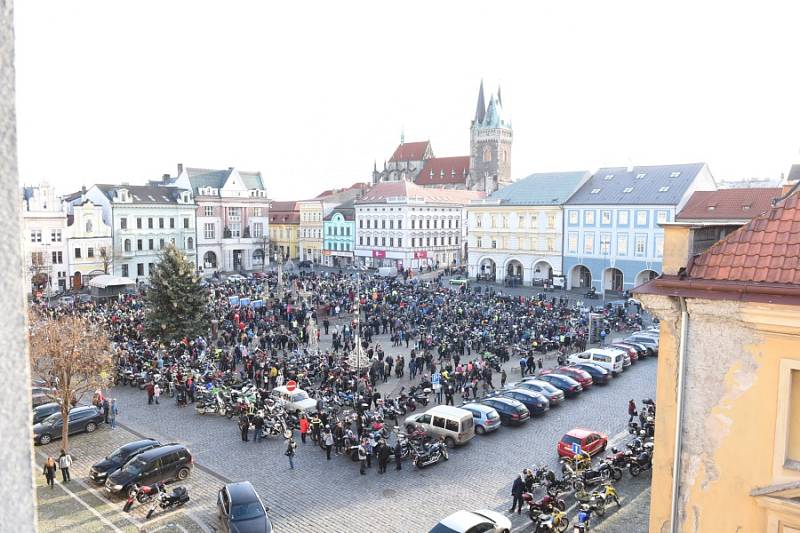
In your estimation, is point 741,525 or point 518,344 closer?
point 741,525

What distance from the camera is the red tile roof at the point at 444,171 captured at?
113188mm

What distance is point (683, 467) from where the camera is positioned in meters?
8.30

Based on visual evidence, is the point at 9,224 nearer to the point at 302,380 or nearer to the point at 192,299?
the point at 302,380

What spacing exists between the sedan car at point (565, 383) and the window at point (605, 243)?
34170 millimetres

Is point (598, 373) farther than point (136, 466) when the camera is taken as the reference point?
Yes

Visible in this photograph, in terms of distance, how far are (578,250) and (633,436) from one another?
4026cm

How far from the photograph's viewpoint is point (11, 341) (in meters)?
1.56

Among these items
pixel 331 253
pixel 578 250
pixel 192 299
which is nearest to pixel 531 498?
pixel 192 299

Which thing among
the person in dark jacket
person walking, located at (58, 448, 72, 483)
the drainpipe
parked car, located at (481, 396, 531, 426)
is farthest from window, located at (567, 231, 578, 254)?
the drainpipe

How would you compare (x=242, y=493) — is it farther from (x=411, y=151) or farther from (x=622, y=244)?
(x=411, y=151)

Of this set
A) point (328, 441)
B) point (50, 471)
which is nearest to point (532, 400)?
point (328, 441)

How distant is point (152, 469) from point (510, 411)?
40.3ft

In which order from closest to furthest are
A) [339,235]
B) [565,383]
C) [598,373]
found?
1. [565,383]
2. [598,373]
3. [339,235]

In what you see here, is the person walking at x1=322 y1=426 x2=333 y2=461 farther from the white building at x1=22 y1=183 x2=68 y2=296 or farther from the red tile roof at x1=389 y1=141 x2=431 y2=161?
the red tile roof at x1=389 y1=141 x2=431 y2=161
